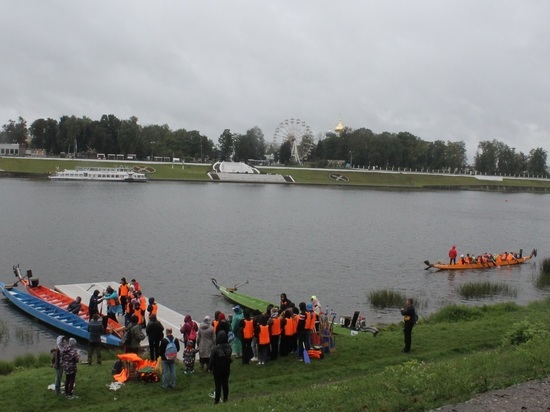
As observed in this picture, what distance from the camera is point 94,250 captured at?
45625mm

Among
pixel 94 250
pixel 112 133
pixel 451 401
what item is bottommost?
pixel 94 250

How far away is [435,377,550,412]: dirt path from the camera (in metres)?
11.0

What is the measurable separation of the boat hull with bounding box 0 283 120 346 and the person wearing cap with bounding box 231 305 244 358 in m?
5.64

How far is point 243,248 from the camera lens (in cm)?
4978

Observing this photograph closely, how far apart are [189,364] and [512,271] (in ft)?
118

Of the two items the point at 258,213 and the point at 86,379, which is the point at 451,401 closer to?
the point at 86,379

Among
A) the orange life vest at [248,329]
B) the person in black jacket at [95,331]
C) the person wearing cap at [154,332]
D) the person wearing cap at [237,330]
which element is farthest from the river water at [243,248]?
the orange life vest at [248,329]

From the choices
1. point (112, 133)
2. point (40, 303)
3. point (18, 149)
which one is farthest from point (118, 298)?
point (18, 149)

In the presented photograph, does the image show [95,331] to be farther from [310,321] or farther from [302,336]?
[310,321]

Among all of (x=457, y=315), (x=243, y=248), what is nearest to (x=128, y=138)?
(x=243, y=248)

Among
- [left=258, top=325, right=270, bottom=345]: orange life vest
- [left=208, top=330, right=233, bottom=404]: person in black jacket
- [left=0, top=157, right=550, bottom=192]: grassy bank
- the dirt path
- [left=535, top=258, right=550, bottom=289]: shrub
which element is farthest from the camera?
[left=0, top=157, right=550, bottom=192]: grassy bank

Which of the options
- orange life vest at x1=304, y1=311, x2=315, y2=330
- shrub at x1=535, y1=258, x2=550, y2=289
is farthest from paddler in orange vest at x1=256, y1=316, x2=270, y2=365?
shrub at x1=535, y1=258, x2=550, y2=289

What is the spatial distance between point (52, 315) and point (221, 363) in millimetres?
15110

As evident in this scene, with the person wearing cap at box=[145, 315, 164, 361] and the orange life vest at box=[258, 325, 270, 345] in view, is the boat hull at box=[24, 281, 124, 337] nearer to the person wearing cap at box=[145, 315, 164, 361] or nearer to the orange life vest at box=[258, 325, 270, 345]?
the person wearing cap at box=[145, 315, 164, 361]
